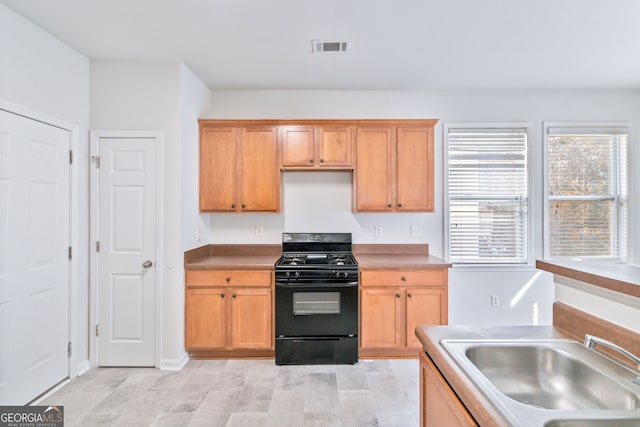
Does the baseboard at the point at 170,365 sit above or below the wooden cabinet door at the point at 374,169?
below

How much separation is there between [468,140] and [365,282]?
207 cm

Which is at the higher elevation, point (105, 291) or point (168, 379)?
point (105, 291)

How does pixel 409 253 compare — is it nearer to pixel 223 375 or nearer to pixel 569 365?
pixel 223 375

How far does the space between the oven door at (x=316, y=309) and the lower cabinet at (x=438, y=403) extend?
1.60 m

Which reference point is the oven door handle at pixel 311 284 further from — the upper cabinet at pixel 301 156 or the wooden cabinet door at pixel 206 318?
the upper cabinet at pixel 301 156

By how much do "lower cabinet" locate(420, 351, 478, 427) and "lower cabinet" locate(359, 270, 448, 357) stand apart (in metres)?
1.64

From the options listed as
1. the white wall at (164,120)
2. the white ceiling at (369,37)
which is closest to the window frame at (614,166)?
the white ceiling at (369,37)

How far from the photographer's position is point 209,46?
8.91 feet

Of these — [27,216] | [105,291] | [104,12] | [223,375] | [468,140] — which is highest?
[104,12]

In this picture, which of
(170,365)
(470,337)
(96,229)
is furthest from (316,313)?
(96,229)

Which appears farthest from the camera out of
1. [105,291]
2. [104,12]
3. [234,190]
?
[234,190]

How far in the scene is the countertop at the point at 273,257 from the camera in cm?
309

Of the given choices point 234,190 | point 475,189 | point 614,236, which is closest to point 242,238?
point 234,190

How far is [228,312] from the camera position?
307 centimetres
